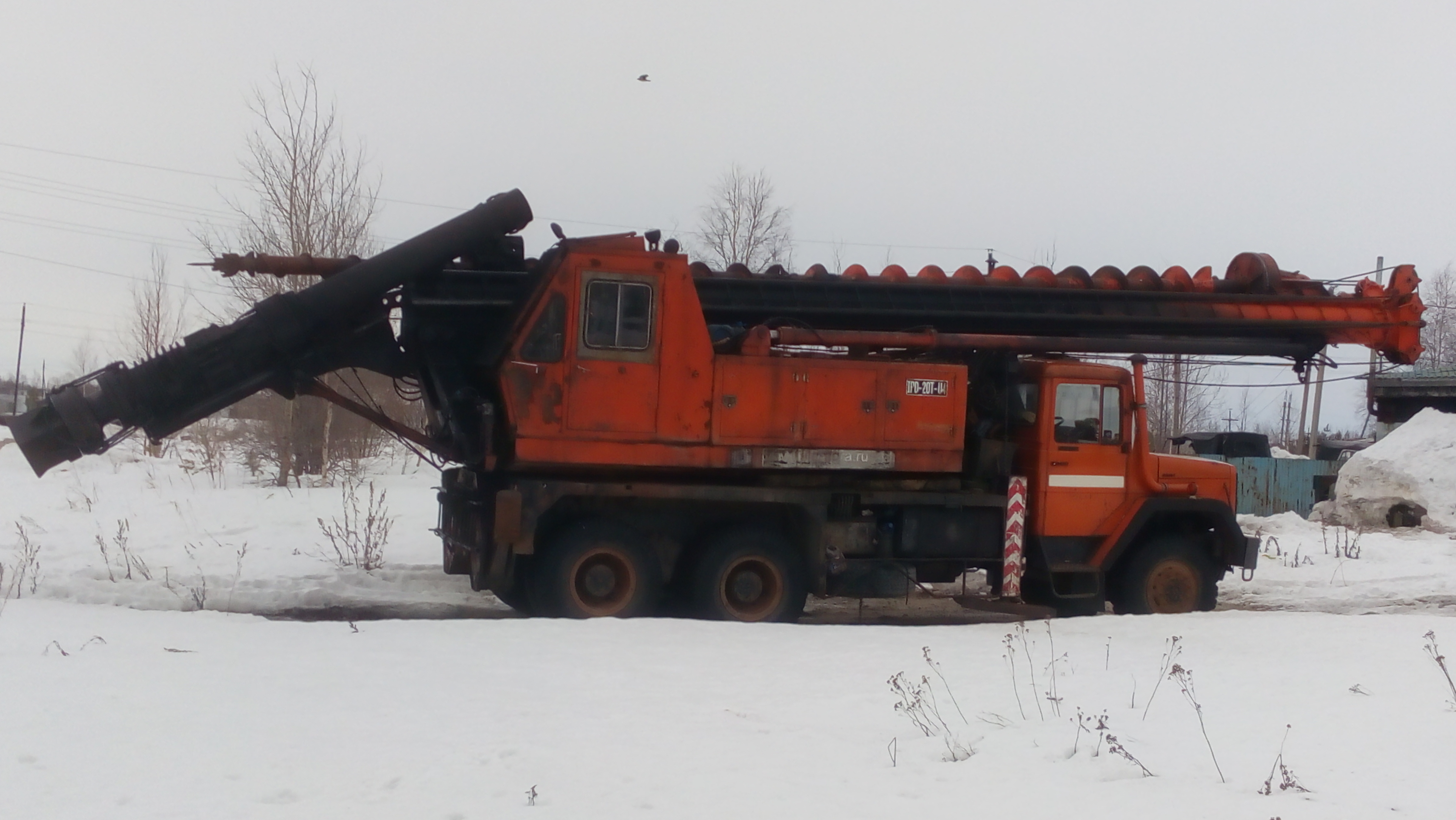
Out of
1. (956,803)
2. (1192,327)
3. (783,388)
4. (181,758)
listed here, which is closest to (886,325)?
(783,388)

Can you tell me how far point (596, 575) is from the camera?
34.1 feet

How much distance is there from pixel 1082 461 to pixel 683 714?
639 centimetres

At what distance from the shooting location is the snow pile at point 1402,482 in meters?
23.0

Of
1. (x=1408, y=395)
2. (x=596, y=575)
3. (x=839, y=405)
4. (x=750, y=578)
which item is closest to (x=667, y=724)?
(x=596, y=575)

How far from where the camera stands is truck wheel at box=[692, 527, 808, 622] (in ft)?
34.7

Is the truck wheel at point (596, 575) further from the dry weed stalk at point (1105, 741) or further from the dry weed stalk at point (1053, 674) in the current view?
the dry weed stalk at point (1105, 741)

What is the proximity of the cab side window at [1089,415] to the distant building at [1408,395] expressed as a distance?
69.7ft

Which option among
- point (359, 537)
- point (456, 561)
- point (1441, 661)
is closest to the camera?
point (1441, 661)

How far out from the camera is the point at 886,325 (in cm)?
1139

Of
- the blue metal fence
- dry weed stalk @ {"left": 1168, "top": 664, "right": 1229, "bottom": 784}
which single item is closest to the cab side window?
dry weed stalk @ {"left": 1168, "top": 664, "right": 1229, "bottom": 784}

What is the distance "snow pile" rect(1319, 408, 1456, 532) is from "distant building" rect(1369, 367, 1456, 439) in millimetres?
4230

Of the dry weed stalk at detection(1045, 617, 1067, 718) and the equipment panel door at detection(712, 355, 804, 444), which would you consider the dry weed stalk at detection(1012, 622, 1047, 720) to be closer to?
the dry weed stalk at detection(1045, 617, 1067, 718)

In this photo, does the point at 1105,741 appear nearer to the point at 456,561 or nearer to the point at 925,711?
the point at 925,711

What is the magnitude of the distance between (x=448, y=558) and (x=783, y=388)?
4005mm
